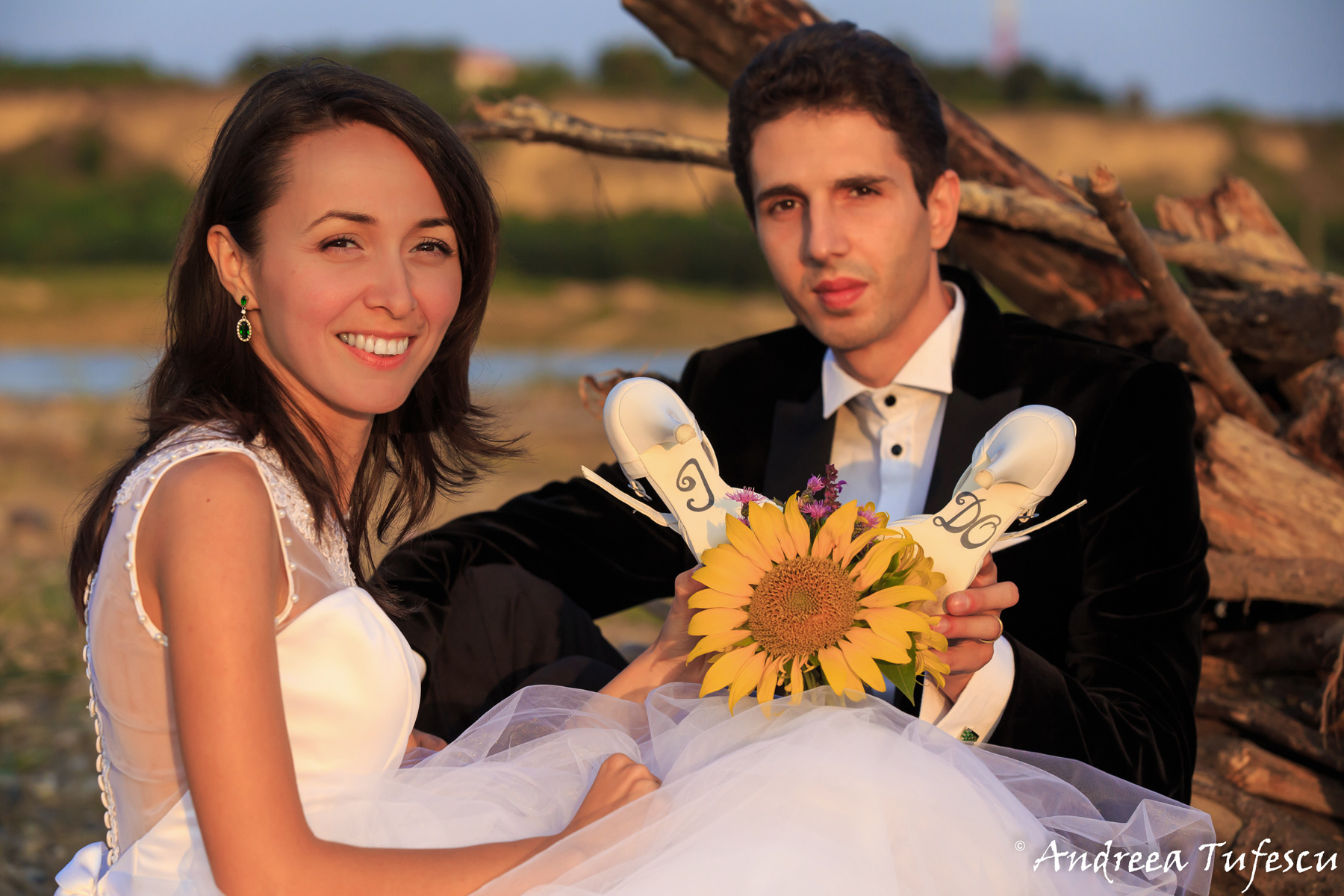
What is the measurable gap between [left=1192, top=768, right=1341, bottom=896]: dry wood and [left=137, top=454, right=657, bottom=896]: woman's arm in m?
1.78

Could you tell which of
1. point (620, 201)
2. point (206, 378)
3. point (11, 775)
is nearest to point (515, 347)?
→ point (620, 201)

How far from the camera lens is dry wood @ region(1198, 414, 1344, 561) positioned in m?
3.12

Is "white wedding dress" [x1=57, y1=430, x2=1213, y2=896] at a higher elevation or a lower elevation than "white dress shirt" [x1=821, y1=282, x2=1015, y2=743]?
lower

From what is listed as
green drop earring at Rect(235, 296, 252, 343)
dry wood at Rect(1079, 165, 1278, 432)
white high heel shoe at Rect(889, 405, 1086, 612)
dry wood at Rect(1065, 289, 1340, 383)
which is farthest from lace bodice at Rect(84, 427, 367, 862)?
dry wood at Rect(1065, 289, 1340, 383)

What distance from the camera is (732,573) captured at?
1.65 m

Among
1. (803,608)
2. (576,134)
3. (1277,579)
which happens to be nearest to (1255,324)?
(1277,579)

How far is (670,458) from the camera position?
1.94m

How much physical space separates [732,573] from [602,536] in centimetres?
143

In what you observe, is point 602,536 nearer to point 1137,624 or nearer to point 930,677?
point 930,677

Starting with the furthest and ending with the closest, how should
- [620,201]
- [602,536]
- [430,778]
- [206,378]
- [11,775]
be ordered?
[620,201] < [11,775] < [602,536] < [206,378] < [430,778]

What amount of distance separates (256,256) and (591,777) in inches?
42.6

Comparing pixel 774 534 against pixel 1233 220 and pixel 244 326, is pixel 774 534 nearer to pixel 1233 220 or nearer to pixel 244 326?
pixel 244 326

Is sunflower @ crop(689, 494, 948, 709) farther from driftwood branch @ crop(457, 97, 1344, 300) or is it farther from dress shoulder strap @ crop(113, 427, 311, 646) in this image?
driftwood branch @ crop(457, 97, 1344, 300)

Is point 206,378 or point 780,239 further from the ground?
point 780,239
